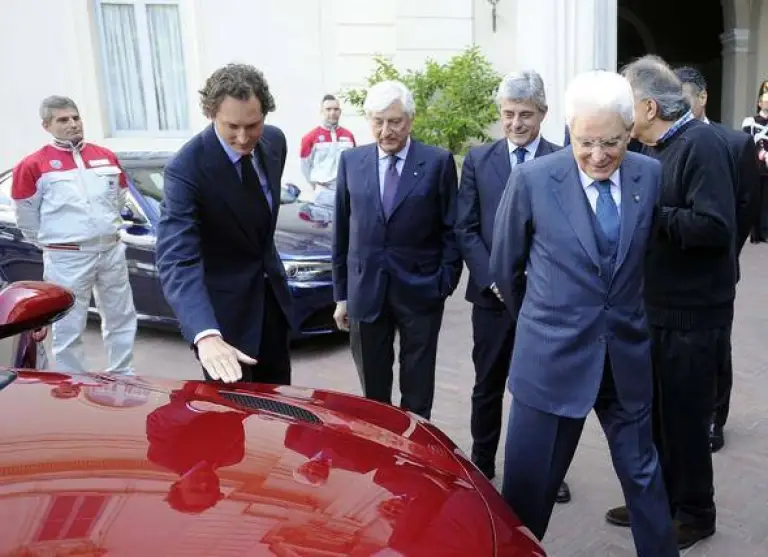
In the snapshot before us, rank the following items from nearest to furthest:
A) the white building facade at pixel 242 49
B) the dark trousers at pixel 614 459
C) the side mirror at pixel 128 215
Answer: the dark trousers at pixel 614 459 → the side mirror at pixel 128 215 → the white building facade at pixel 242 49

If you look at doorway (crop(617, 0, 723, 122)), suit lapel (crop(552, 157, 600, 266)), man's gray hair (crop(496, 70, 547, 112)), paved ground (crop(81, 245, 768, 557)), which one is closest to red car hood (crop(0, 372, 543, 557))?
Result: suit lapel (crop(552, 157, 600, 266))

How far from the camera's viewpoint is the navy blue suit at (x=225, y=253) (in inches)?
109

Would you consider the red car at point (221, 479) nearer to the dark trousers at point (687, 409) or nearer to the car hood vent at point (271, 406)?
the car hood vent at point (271, 406)

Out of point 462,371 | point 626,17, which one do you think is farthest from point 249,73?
point 626,17

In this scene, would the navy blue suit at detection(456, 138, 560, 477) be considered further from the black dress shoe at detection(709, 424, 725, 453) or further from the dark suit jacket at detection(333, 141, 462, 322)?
the black dress shoe at detection(709, 424, 725, 453)


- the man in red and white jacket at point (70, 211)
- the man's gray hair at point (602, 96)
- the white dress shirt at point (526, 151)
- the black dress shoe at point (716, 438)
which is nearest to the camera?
the man's gray hair at point (602, 96)

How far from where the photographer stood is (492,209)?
326 cm

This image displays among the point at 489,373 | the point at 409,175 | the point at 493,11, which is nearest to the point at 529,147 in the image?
the point at 409,175

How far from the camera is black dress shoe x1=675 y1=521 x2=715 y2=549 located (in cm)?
295

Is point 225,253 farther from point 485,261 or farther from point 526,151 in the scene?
point 526,151

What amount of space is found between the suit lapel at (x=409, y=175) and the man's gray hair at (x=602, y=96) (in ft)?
3.95

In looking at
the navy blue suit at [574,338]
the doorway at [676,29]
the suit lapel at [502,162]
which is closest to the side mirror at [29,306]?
the navy blue suit at [574,338]

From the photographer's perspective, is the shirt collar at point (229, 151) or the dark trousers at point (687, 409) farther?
the shirt collar at point (229, 151)

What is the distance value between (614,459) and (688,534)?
2.59 feet
